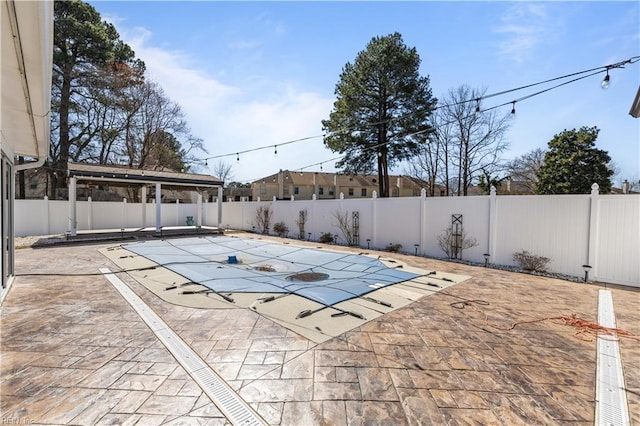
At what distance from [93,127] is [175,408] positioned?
70.6 ft

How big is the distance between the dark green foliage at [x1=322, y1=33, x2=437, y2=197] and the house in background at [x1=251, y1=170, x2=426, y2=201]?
17.7m

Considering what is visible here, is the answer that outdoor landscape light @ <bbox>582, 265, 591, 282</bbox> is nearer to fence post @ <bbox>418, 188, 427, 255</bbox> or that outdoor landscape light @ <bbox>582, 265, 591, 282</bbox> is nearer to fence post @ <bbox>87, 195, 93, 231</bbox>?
fence post @ <bbox>418, 188, 427, 255</bbox>

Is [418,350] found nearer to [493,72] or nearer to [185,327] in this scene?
[185,327]

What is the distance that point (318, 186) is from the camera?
3631 centimetres

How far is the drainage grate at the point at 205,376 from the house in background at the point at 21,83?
2.68 meters

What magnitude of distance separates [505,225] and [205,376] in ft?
24.2

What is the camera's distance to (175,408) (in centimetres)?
208

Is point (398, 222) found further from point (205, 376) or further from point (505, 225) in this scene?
point (205, 376)

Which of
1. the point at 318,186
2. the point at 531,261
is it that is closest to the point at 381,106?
the point at 531,261

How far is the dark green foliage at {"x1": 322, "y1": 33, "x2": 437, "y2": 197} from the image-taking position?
1510cm

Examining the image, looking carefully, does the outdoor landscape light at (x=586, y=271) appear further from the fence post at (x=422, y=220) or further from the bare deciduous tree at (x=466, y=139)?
the bare deciduous tree at (x=466, y=139)

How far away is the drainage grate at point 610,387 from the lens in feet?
6.81

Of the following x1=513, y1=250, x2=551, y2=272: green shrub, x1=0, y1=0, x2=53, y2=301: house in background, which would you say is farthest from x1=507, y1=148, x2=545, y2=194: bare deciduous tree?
x1=0, y1=0, x2=53, y2=301: house in background

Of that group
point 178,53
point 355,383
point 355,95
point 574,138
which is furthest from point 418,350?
point 574,138
